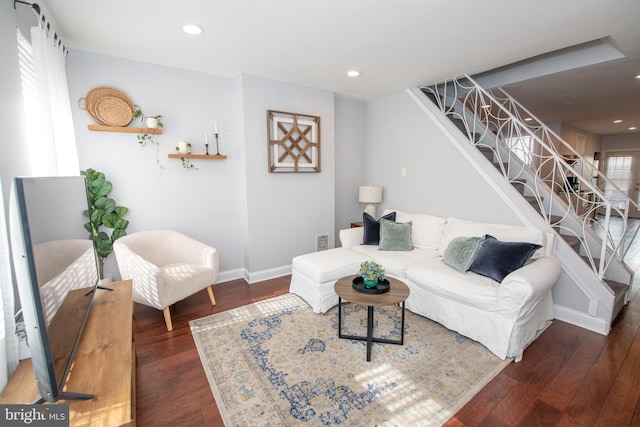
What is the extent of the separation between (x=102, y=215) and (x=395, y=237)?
10.2 ft

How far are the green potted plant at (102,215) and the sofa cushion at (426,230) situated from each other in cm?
324

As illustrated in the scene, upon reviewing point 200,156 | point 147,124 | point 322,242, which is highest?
point 147,124

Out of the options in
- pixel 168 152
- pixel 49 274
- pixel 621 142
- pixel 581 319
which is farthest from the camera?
pixel 621 142

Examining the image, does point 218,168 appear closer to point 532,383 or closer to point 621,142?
point 532,383

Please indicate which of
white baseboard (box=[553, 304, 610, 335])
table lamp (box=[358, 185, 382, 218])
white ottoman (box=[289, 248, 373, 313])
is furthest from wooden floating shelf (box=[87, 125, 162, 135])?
white baseboard (box=[553, 304, 610, 335])

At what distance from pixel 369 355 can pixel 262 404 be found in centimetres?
83

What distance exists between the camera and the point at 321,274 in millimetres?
2773

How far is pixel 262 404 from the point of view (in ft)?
5.74

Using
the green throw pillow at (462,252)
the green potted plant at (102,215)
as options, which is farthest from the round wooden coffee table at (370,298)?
the green potted plant at (102,215)

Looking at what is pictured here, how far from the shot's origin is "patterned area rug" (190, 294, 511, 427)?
1686 mm

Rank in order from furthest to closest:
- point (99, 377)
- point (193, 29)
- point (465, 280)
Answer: point (465, 280), point (193, 29), point (99, 377)

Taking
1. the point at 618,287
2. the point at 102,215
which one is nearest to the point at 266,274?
the point at 102,215

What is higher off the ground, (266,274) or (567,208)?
(567,208)

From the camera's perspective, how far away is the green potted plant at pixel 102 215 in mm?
2779
